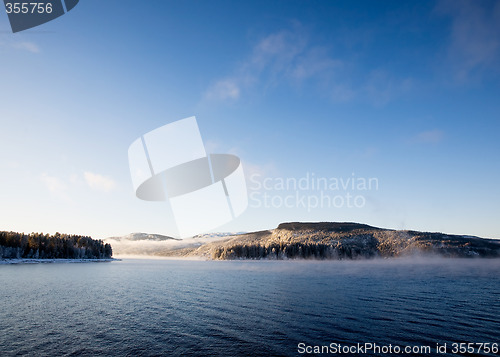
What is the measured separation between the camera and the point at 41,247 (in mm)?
166125

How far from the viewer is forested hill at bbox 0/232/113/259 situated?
15075cm

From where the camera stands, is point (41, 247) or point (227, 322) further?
point (41, 247)

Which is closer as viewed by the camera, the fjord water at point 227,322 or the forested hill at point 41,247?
the fjord water at point 227,322

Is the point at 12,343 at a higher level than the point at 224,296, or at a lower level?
higher

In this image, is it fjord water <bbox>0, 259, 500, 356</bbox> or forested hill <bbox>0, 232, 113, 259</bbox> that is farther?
forested hill <bbox>0, 232, 113, 259</bbox>

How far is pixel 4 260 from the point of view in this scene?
447ft

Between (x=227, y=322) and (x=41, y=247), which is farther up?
(x=41, y=247)

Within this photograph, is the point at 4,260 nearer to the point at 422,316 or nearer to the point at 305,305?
the point at 305,305

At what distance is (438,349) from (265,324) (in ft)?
50.2

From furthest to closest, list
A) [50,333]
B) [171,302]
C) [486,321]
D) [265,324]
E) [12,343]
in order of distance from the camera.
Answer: [171,302] < [486,321] < [265,324] < [50,333] < [12,343]

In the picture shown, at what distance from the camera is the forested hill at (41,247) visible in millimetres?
150750

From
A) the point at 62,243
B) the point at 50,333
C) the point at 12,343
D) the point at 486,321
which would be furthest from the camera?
the point at 62,243

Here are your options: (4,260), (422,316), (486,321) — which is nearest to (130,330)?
(422,316)

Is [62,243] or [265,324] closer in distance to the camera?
[265,324]
